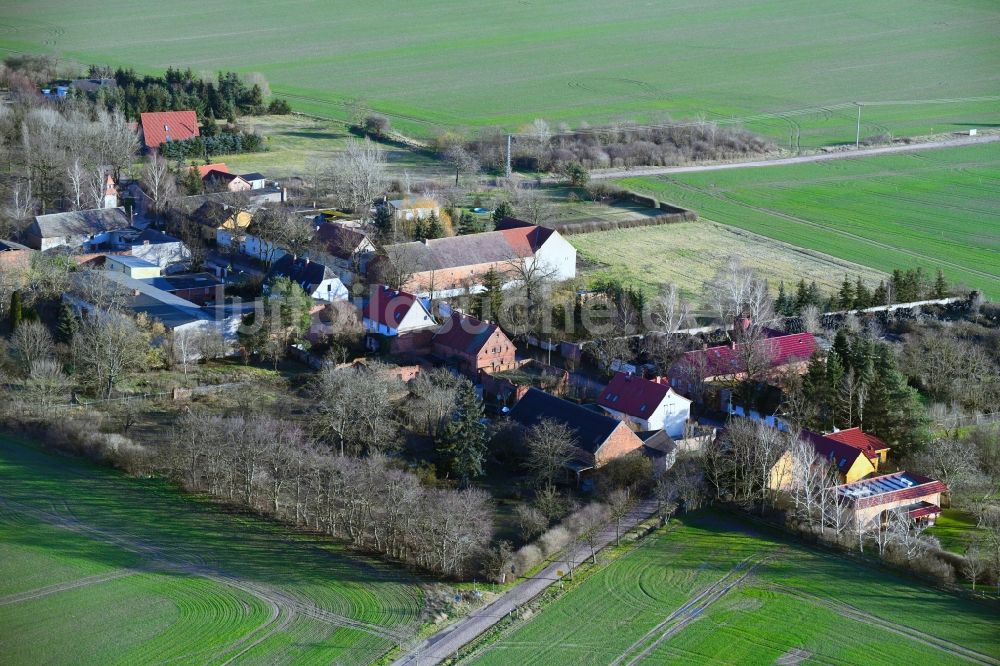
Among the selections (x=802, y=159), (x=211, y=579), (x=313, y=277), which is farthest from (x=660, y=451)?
(x=802, y=159)

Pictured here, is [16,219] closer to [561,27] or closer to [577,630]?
[577,630]

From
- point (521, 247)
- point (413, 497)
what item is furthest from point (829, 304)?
point (413, 497)

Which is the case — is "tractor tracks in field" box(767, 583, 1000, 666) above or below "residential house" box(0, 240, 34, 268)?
below

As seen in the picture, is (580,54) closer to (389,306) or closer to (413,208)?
(413,208)

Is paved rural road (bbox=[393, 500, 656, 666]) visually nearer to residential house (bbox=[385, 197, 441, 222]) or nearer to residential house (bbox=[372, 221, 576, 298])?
residential house (bbox=[372, 221, 576, 298])

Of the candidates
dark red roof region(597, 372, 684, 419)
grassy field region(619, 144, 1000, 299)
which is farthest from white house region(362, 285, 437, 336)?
grassy field region(619, 144, 1000, 299)

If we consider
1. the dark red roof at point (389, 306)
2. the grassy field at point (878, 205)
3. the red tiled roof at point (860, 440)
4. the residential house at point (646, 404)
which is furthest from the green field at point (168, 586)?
the grassy field at point (878, 205)
